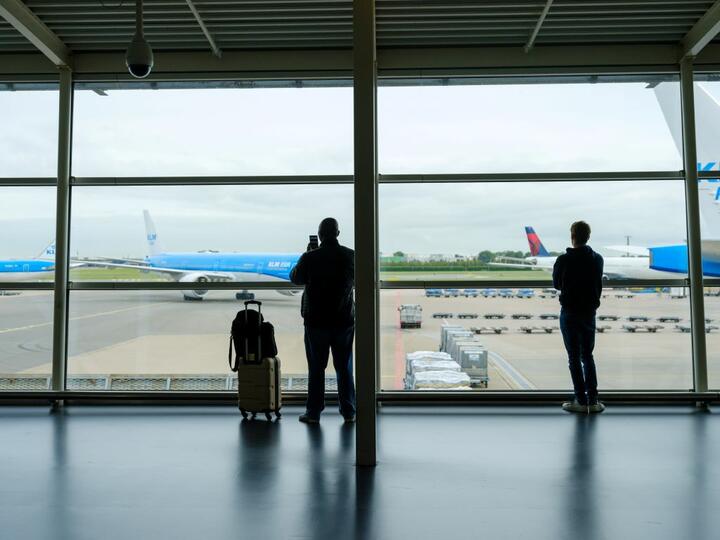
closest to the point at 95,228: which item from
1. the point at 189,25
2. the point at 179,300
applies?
the point at 179,300

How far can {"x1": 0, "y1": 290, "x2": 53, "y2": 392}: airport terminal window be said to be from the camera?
6.13 meters

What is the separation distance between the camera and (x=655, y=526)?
284 centimetres

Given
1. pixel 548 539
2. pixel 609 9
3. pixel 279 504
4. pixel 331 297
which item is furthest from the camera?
pixel 609 9

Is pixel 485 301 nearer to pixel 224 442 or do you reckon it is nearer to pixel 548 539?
pixel 224 442

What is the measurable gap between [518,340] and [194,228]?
11.3 feet

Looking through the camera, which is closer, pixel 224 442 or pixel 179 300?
pixel 224 442

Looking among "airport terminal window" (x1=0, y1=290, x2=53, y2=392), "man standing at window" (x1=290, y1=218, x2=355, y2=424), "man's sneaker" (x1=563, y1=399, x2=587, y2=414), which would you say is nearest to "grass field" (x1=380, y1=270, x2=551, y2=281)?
"man standing at window" (x1=290, y1=218, x2=355, y2=424)

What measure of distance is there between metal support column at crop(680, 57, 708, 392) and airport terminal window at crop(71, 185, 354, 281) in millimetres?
3306

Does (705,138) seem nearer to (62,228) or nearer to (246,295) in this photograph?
(246,295)

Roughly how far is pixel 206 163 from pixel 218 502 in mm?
3865

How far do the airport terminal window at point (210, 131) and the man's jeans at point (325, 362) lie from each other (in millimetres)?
1836

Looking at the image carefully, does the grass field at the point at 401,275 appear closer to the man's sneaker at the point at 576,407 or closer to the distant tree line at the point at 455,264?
the distant tree line at the point at 455,264

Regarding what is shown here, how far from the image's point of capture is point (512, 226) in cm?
615

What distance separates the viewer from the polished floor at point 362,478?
2.85 metres
